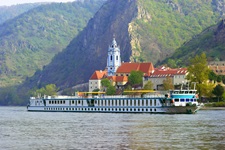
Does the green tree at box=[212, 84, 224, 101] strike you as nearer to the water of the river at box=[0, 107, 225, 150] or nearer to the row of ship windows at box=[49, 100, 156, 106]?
the row of ship windows at box=[49, 100, 156, 106]

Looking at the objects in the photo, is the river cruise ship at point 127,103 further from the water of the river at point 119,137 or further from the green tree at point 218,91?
the water of the river at point 119,137

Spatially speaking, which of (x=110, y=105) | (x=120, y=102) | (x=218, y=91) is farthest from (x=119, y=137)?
(x=218, y=91)

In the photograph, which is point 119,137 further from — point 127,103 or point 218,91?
point 218,91

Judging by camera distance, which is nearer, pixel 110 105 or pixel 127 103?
pixel 127 103

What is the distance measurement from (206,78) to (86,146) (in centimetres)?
12085

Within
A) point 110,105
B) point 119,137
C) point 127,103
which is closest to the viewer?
point 119,137

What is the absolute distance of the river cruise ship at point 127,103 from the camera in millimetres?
135500

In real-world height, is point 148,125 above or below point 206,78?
below

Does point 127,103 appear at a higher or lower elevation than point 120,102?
lower

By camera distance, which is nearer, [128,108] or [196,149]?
[196,149]

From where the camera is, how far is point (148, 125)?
97.7 meters

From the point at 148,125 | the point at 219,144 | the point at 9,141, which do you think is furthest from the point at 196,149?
the point at 148,125

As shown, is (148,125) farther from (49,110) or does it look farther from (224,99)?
(224,99)

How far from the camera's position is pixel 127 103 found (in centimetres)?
14938
